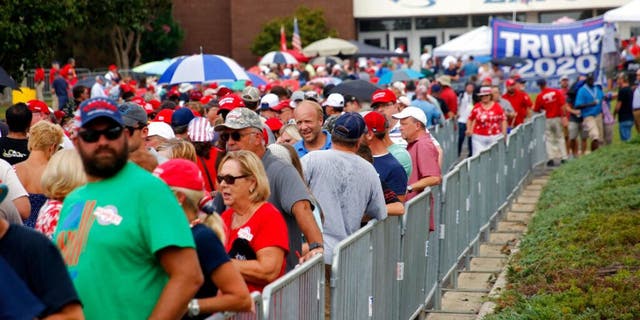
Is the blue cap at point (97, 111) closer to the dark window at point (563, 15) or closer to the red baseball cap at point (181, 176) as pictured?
the red baseball cap at point (181, 176)

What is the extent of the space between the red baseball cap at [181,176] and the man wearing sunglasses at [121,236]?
0.36 metres

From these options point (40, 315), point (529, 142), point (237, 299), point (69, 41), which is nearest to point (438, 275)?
point (237, 299)

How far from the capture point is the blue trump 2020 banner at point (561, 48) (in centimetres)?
2675

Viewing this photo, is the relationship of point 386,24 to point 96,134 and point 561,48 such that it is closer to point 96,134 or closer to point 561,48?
point 561,48

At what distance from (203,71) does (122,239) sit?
12526 millimetres

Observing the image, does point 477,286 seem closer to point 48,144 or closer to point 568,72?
point 48,144

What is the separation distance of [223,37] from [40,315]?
63354mm

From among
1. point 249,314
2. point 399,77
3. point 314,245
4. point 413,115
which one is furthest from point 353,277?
point 399,77

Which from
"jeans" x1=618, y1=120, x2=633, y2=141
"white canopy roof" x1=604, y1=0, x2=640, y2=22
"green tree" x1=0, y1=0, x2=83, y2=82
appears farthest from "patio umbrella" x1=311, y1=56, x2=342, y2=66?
"white canopy roof" x1=604, y1=0, x2=640, y2=22

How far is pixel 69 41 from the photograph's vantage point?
61.3m

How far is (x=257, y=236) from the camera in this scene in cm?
591

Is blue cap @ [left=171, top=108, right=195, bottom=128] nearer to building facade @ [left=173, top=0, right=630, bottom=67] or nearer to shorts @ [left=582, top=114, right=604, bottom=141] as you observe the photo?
shorts @ [left=582, top=114, right=604, bottom=141]

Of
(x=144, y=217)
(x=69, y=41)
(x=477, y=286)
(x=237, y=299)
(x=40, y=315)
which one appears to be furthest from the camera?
(x=69, y=41)

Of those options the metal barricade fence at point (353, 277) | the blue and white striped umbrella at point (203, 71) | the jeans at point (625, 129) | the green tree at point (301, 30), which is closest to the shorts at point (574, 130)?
the jeans at point (625, 129)
